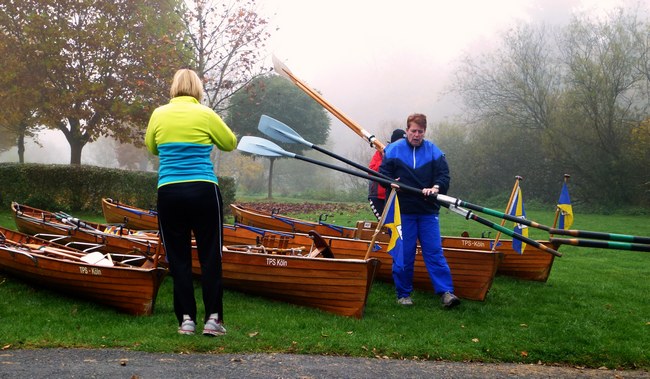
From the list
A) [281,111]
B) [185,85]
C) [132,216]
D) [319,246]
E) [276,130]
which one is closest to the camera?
[185,85]

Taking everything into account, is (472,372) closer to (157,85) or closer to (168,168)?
(168,168)

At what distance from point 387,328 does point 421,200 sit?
1.58m

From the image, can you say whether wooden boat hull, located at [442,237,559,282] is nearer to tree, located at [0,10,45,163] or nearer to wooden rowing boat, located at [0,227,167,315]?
wooden rowing boat, located at [0,227,167,315]

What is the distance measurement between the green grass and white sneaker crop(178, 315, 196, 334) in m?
0.08

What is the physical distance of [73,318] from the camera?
5.75 m

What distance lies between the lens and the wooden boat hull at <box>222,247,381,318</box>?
239 inches

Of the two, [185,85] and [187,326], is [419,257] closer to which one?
[187,326]

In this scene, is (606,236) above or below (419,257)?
above

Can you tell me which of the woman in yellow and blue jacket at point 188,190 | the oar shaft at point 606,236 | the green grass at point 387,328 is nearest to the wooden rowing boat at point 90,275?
the green grass at point 387,328

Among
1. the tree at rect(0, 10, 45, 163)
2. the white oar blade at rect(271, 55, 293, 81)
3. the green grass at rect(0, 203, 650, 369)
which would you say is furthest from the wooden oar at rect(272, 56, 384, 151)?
the tree at rect(0, 10, 45, 163)

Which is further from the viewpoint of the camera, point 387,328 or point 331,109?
point 331,109

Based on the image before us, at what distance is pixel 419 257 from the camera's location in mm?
7598

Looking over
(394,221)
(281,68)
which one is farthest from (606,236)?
(281,68)

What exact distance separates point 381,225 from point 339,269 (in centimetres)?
66
